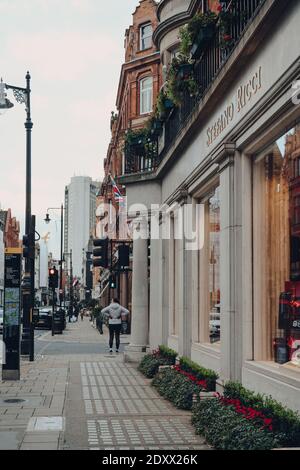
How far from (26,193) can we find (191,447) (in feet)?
52.7

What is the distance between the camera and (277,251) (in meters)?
9.33

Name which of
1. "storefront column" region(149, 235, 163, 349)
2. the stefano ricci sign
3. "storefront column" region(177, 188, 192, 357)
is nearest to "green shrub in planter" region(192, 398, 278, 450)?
the stefano ricci sign

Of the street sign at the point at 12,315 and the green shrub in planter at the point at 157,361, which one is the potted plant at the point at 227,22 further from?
the street sign at the point at 12,315

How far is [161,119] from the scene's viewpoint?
17656 millimetres

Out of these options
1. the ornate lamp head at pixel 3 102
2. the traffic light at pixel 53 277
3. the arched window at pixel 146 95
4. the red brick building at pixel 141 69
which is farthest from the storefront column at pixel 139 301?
the arched window at pixel 146 95

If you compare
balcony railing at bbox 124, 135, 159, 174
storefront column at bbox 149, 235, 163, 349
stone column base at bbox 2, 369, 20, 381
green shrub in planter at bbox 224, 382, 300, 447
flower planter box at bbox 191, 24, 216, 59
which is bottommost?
stone column base at bbox 2, 369, 20, 381

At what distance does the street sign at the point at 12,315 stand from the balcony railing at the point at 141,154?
16.6ft

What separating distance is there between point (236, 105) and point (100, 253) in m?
8.10

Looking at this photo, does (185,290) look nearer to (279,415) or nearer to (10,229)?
(279,415)

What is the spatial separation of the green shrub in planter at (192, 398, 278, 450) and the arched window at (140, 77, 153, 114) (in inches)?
1415

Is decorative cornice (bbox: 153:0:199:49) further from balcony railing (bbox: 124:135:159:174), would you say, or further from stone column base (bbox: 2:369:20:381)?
stone column base (bbox: 2:369:20:381)

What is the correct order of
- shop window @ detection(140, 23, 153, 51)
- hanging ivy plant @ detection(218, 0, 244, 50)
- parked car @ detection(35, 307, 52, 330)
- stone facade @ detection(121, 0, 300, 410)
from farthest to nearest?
parked car @ detection(35, 307, 52, 330) < shop window @ detection(140, 23, 153, 51) < hanging ivy plant @ detection(218, 0, 244, 50) < stone facade @ detection(121, 0, 300, 410)

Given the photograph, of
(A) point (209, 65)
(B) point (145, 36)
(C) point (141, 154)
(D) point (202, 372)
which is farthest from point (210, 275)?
(B) point (145, 36)

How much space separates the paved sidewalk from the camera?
28.7 ft
